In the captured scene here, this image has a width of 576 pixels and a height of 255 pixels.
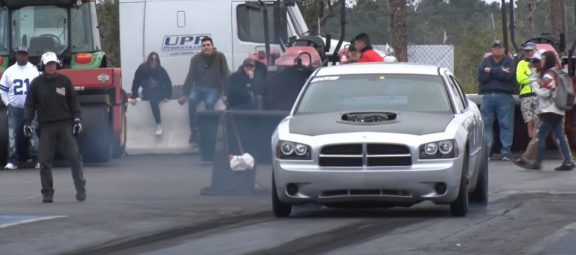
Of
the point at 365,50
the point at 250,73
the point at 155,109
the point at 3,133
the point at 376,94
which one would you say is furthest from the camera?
the point at 155,109

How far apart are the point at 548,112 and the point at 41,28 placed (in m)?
8.80

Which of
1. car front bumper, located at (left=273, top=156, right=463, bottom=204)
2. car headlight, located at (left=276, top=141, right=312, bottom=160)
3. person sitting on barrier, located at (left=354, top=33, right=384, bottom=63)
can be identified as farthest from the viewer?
person sitting on barrier, located at (left=354, top=33, right=384, bottom=63)

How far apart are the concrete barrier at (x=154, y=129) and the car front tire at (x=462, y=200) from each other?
1190 cm

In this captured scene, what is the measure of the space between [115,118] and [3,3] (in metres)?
2.61

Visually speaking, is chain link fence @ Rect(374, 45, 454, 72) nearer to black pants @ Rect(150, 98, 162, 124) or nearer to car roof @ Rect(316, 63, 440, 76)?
black pants @ Rect(150, 98, 162, 124)

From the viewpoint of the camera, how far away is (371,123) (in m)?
14.1

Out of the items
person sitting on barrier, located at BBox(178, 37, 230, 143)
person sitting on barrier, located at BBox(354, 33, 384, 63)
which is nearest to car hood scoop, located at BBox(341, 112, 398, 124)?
person sitting on barrier, located at BBox(354, 33, 384, 63)

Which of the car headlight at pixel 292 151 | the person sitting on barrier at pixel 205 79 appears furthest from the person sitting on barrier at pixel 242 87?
the car headlight at pixel 292 151

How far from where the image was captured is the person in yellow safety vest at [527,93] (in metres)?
22.5

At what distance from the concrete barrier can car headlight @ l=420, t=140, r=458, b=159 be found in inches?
478

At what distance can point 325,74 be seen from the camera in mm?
15461

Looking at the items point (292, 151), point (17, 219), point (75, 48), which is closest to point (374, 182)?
point (292, 151)

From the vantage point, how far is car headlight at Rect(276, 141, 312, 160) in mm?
13859

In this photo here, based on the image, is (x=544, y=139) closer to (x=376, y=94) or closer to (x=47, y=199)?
(x=376, y=94)
